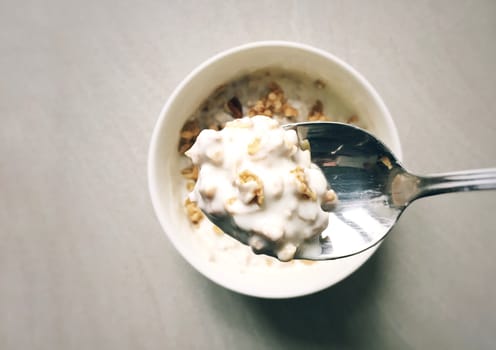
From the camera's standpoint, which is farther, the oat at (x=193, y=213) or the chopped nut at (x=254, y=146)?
the oat at (x=193, y=213)

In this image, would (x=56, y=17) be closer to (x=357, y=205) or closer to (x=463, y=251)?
(x=357, y=205)

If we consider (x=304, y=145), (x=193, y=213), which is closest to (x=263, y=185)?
(x=304, y=145)

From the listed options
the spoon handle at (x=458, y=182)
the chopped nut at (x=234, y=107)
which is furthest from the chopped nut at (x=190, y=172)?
the spoon handle at (x=458, y=182)

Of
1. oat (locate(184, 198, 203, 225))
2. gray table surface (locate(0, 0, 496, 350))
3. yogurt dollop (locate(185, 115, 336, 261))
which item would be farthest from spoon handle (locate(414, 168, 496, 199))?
oat (locate(184, 198, 203, 225))

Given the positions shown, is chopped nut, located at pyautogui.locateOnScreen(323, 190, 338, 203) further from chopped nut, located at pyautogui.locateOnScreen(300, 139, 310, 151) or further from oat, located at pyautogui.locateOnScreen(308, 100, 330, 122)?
oat, located at pyautogui.locateOnScreen(308, 100, 330, 122)

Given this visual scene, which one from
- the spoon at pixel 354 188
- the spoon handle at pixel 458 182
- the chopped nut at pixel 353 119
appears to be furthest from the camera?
the chopped nut at pixel 353 119

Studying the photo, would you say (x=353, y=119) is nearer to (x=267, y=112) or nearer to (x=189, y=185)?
(x=267, y=112)

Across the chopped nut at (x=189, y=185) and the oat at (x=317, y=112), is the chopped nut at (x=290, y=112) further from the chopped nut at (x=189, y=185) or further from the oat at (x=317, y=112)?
the chopped nut at (x=189, y=185)

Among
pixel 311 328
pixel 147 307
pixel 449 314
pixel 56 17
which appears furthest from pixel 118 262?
pixel 449 314
